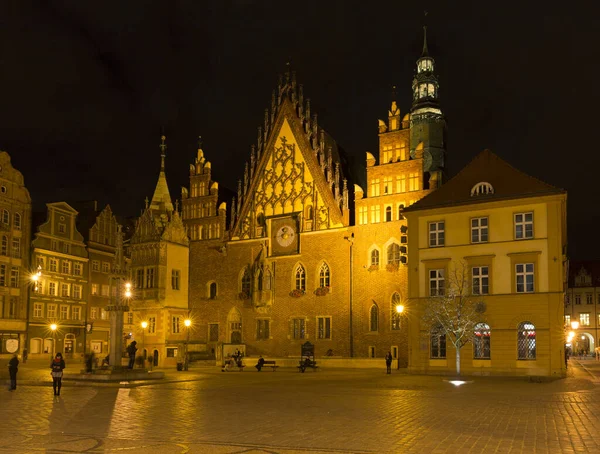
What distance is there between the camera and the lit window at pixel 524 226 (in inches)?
1604

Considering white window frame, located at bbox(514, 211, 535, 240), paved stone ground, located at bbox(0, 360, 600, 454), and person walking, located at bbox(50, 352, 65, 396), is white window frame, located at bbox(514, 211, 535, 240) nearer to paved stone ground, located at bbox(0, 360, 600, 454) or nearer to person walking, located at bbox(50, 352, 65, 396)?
paved stone ground, located at bbox(0, 360, 600, 454)

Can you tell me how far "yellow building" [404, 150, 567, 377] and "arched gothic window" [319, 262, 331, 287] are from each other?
1187 cm

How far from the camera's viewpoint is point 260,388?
28.8m

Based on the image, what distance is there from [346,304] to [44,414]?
3617 cm

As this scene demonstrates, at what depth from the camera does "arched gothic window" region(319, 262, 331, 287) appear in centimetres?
5484

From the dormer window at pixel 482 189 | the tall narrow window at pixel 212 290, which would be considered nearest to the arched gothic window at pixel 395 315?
the dormer window at pixel 482 189

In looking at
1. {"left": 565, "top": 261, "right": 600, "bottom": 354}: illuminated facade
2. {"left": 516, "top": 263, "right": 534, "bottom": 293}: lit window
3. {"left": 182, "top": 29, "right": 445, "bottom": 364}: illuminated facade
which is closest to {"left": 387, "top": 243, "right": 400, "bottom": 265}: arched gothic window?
{"left": 182, "top": 29, "right": 445, "bottom": 364}: illuminated facade

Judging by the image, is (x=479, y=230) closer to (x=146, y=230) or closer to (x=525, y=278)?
(x=525, y=278)

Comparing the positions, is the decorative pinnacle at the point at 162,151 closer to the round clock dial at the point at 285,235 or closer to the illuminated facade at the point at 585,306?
the round clock dial at the point at 285,235

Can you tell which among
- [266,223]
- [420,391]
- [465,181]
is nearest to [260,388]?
[420,391]

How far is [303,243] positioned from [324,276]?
3227 mm

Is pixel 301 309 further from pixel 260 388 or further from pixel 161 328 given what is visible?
pixel 260 388

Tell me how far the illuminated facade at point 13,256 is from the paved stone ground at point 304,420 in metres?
31.8

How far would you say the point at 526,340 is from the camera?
39.9 m
